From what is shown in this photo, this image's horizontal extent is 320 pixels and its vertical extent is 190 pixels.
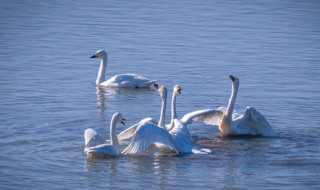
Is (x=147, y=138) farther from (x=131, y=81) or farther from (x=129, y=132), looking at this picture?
(x=131, y=81)

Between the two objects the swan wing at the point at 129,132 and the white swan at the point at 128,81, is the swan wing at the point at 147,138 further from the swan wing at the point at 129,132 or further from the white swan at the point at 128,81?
the white swan at the point at 128,81

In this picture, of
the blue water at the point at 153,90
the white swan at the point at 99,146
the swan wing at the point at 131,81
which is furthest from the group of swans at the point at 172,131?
the swan wing at the point at 131,81

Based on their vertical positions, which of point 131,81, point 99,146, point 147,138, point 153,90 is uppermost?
point 131,81

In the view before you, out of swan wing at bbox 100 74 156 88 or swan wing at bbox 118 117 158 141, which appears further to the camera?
swan wing at bbox 100 74 156 88

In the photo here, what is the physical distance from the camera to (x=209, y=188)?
39.3 ft

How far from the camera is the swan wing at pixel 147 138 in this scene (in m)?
13.3

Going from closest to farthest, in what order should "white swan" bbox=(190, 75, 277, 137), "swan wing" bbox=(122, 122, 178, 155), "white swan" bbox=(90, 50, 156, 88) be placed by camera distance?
"swan wing" bbox=(122, 122, 178, 155) < "white swan" bbox=(190, 75, 277, 137) < "white swan" bbox=(90, 50, 156, 88)

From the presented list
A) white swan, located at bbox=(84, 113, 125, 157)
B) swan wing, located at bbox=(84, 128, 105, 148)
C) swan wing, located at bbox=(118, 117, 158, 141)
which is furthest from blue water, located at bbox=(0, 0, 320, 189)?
swan wing, located at bbox=(118, 117, 158, 141)

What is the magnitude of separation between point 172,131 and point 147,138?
0.98 meters

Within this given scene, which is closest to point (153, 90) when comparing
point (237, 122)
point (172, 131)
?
point (237, 122)

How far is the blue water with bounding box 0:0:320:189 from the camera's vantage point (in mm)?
12656

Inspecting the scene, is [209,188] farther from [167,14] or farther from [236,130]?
[167,14]

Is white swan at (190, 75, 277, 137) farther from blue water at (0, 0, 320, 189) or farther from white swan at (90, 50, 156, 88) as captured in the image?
white swan at (90, 50, 156, 88)

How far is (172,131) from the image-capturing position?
14227 millimetres
